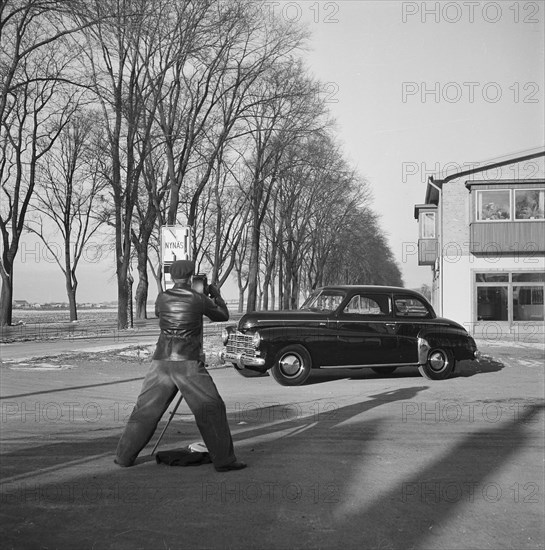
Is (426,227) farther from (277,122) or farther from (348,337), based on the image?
(348,337)

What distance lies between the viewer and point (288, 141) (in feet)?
104

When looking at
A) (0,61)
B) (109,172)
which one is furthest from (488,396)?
(109,172)

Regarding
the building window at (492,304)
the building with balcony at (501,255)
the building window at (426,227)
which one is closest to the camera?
the building with balcony at (501,255)

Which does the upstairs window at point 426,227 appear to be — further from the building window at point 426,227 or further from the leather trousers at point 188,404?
the leather trousers at point 188,404

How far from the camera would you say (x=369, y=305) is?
A: 13.8 m

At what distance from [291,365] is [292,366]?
0.09 feet

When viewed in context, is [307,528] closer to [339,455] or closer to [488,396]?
[339,455]

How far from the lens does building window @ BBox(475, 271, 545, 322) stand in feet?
102

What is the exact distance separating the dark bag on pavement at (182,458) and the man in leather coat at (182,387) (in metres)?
0.28

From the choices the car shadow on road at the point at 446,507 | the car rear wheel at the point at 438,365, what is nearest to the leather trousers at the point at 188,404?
the car shadow on road at the point at 446,507

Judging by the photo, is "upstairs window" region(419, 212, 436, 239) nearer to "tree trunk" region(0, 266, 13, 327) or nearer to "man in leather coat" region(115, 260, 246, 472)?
"tree trunk" region(0, 266, 13, 327)

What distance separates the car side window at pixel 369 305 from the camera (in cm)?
1344

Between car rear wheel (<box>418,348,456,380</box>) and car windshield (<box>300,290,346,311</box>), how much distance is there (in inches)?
84.1

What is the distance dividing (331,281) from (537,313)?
31473mm
